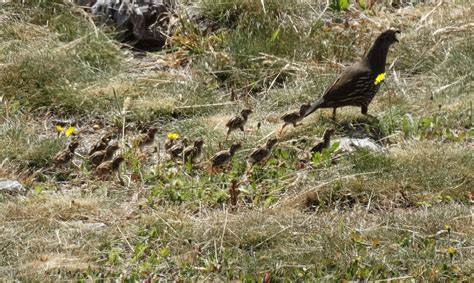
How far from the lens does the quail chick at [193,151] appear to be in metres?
7.01

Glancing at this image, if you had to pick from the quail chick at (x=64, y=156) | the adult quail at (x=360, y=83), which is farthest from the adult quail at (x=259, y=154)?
the quail chick at (x=64, y=156)

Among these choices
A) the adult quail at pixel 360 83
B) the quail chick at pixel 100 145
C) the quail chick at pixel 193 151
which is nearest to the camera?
the quail chick at pixel 193 151

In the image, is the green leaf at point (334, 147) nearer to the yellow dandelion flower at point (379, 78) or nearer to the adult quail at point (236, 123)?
the adult quail at point (236, 123)

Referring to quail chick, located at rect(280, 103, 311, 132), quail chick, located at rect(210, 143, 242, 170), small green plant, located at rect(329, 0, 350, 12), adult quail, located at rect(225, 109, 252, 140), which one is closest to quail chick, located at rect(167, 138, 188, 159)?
quail chick, located at rect(210, 143, 242, 170)

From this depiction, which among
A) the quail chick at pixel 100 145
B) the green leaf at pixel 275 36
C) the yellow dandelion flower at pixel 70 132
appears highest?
the green leaf at pixel 275 36

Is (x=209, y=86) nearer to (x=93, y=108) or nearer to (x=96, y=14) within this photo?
(x=93, y=108)

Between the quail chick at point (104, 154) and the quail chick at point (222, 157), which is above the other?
the quail chick at point (222, 157)

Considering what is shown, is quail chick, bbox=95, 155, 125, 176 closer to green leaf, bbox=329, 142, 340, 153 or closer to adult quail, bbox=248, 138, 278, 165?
adult quail, bbox=248, 138, 278, 165

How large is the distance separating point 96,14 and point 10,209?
146 inches

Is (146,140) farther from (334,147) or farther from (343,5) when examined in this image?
(343,5)

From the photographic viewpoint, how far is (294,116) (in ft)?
24.6

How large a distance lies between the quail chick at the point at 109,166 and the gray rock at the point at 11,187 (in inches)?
19.0

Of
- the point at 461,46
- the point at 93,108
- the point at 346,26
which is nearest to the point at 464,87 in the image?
the point at 461,46

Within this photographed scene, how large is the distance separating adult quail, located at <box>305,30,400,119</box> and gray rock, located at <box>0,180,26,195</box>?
80.0 inches
